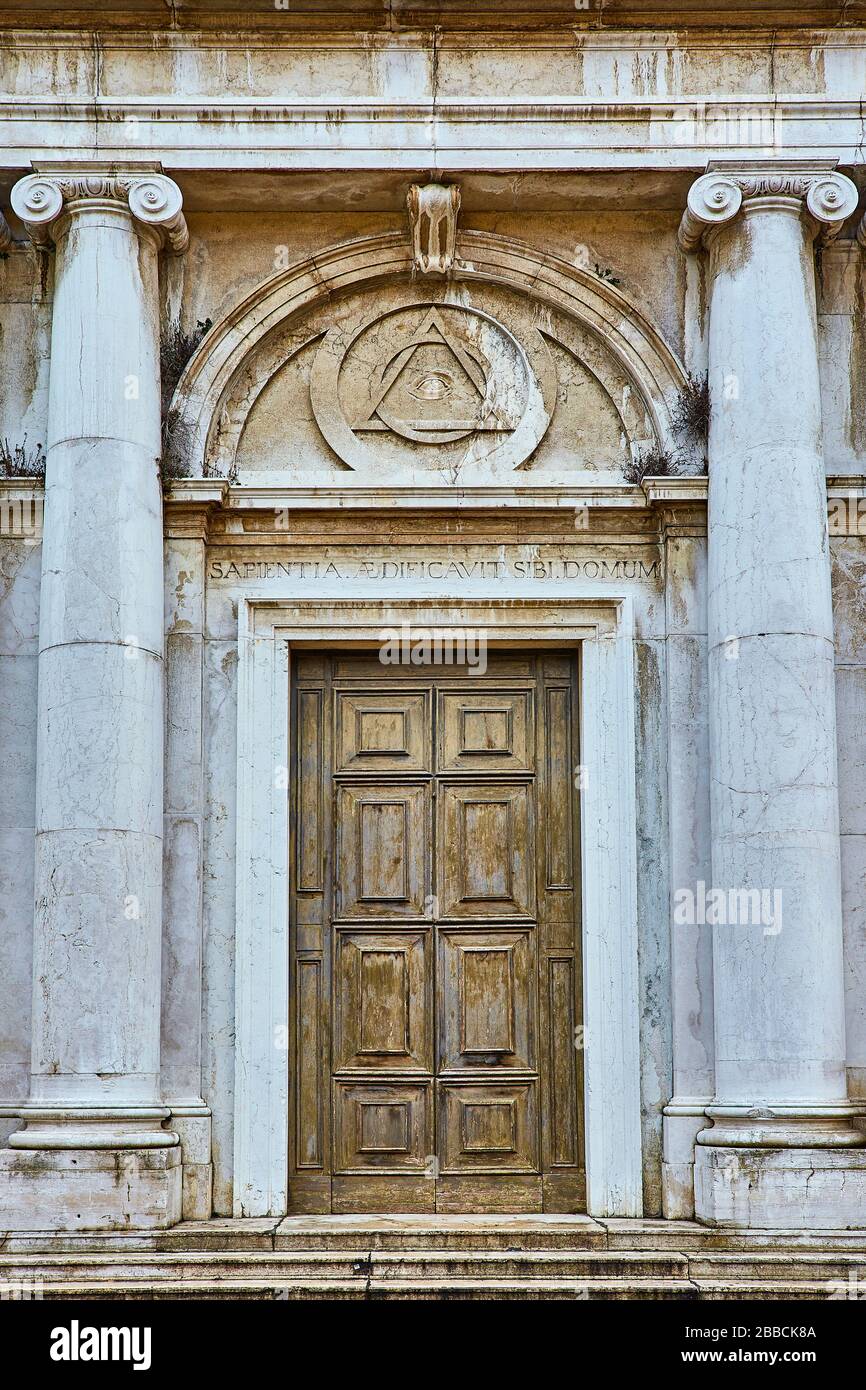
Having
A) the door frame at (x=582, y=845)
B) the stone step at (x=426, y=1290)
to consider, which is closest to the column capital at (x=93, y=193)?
the door frame at (x=582, y=845)

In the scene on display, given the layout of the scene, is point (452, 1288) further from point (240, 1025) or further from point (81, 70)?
point (81, 70)

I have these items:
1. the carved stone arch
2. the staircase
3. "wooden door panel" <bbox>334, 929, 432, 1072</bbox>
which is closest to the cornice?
the carved stone arch

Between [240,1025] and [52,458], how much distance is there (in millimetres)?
3626

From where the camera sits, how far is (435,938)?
38.4 ft

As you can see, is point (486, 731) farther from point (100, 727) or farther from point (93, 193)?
point (93, 193)

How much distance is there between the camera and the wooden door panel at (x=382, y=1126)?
11.5 meters

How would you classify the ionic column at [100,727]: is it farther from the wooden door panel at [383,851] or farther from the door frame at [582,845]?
the wooden door panel at [383,851]

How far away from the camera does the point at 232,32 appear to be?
37.8ft

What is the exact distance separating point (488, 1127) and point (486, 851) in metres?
1.71

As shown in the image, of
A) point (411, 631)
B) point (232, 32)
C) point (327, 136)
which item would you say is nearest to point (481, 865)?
point (411, 631)

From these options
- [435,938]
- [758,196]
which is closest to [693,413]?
[758,196]

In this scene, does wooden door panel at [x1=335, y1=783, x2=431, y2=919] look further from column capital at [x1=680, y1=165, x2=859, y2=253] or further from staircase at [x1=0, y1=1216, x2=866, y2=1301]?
column capital at [x1=680, y1=165, x2=859, y2=253]

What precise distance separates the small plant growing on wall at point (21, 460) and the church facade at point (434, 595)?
0.11 feet

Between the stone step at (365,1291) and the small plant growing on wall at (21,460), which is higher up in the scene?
the small plant growing on wall at (21,460)
